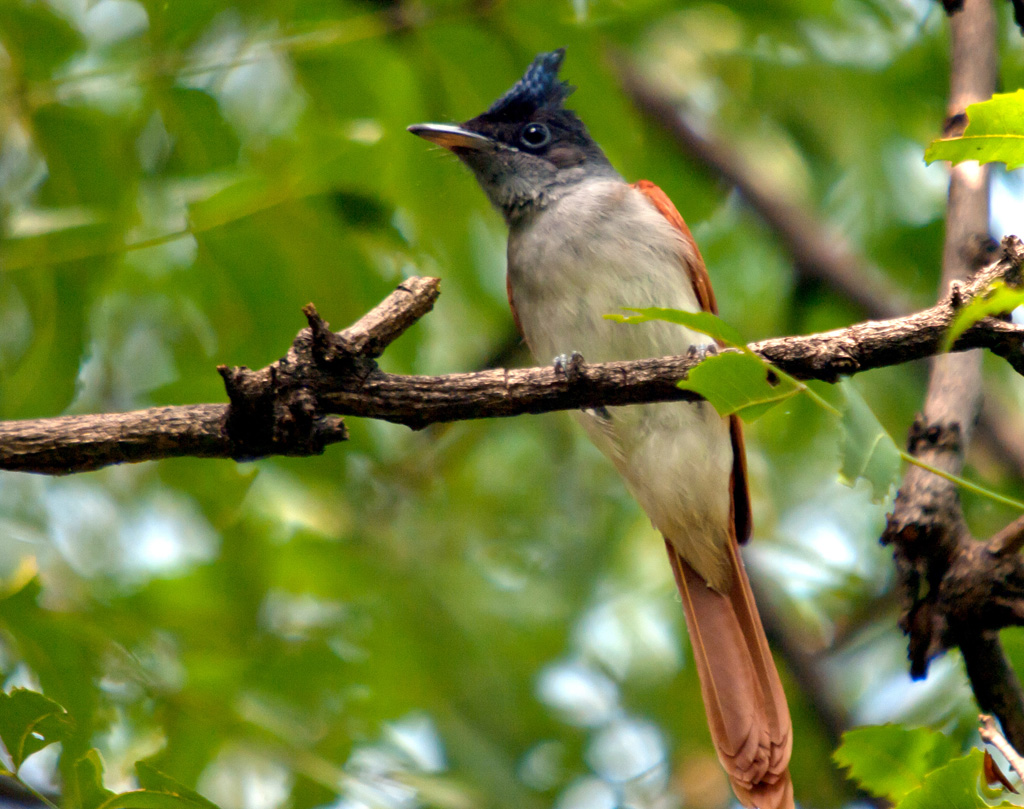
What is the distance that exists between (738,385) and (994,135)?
0.66 metres

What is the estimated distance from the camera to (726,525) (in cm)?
439

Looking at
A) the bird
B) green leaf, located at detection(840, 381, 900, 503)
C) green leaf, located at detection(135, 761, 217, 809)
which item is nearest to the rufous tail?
the bird

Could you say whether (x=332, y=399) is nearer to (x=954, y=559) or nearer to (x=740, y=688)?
(x=954, y=559)

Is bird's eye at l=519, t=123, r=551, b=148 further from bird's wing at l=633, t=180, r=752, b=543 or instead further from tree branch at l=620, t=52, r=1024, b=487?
tree branch at l=620, t=52, r=1024, b=487

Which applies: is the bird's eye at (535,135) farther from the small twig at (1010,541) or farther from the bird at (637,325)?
the small twig at (1010,541)

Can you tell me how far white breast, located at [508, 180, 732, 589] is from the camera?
408cm

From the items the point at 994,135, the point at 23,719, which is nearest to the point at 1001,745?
the point at 994,135

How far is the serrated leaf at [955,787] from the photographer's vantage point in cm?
195

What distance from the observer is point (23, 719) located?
7.09ft

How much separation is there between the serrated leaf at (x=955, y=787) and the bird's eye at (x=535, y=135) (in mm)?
3404

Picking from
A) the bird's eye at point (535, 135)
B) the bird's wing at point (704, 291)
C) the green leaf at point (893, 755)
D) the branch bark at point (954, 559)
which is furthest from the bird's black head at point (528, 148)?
the green leaf at point (893, 755)

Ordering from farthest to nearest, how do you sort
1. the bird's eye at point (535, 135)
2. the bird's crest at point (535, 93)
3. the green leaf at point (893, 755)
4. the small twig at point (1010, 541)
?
the bird's eye at point (535, 135) < the bird's crest at point (535, 93) < the small twig at point (1010, 541) < the green leaf at point (893, 755)

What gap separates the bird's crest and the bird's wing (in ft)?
1.90

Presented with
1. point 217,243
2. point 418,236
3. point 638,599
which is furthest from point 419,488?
point 217,243
